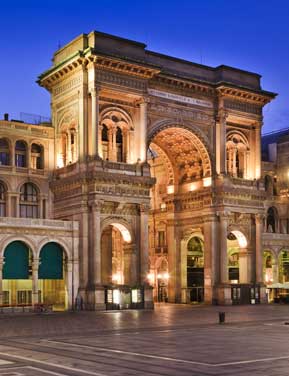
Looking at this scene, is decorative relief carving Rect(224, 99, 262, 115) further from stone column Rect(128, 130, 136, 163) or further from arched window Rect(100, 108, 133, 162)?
arched window Rect(100, 108, 133, 162)

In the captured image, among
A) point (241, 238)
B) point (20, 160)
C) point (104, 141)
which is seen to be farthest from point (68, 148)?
point (241, 238)

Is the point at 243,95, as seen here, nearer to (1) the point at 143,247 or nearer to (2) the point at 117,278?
(1) the point at 143,247

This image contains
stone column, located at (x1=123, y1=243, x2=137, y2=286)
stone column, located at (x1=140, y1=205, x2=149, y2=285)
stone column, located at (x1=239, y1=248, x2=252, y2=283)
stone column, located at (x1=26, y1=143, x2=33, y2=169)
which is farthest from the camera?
stone column, located at (x1=239, y1=248, x2=252, y2=283)

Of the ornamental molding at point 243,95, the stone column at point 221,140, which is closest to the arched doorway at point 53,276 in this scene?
the stone column at point 221,140

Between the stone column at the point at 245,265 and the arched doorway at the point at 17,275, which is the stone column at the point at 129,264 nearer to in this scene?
the arched doorway at the point at 17,275

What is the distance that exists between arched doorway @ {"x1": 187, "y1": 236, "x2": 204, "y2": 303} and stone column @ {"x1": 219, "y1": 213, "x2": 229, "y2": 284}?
730 cm

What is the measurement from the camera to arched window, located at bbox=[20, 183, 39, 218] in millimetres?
64500

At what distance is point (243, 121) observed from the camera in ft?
245

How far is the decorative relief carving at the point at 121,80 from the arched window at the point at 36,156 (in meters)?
9.55

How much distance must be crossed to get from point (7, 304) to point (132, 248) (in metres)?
12.7

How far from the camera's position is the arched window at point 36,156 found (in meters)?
65.4

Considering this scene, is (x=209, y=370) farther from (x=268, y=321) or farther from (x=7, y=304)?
(x=7, y=304)

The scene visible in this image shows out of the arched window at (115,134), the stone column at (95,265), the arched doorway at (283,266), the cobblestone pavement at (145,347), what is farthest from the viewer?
the arched doorway at (283,266)

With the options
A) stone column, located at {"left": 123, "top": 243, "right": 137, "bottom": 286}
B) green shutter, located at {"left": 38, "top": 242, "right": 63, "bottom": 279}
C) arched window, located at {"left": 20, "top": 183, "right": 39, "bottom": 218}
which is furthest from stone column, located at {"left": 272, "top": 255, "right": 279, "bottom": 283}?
arched window, located at {"left": 20, "top": 183, "right": 39, "bottom": 218}
